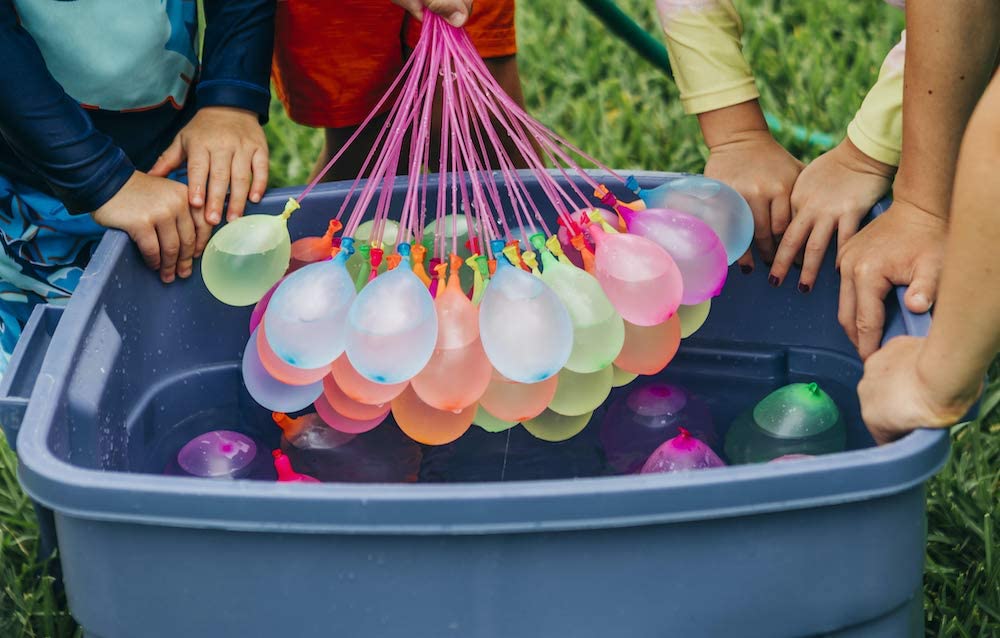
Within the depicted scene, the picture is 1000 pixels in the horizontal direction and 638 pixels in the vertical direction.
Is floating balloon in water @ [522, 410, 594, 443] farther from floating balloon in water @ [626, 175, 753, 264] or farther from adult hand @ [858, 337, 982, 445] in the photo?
adult hand @ [858, 337, 982, 445]

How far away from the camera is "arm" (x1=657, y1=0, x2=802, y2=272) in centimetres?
132

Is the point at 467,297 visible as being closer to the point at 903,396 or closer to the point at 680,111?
the point at 903,396

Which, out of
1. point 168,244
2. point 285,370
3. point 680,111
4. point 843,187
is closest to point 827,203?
point 843,187

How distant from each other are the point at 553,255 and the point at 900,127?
41 cm

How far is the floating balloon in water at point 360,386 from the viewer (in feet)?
3.49

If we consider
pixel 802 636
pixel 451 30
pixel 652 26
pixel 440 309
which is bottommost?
pixel 652 26

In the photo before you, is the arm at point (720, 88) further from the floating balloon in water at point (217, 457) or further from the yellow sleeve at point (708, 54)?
the floating balloon in water at point (217, 457)

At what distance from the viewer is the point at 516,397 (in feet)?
3.54

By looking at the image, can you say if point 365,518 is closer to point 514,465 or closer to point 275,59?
point 514,465

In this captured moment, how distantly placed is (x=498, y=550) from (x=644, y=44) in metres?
1.38

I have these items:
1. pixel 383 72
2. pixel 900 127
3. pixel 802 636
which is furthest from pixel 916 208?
pixel 383 72

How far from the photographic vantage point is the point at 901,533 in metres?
0.90

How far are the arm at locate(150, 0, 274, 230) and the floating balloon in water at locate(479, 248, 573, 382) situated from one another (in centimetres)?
39

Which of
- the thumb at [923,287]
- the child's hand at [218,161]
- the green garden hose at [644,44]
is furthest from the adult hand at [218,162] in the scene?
the green garden hose at [644,44]
